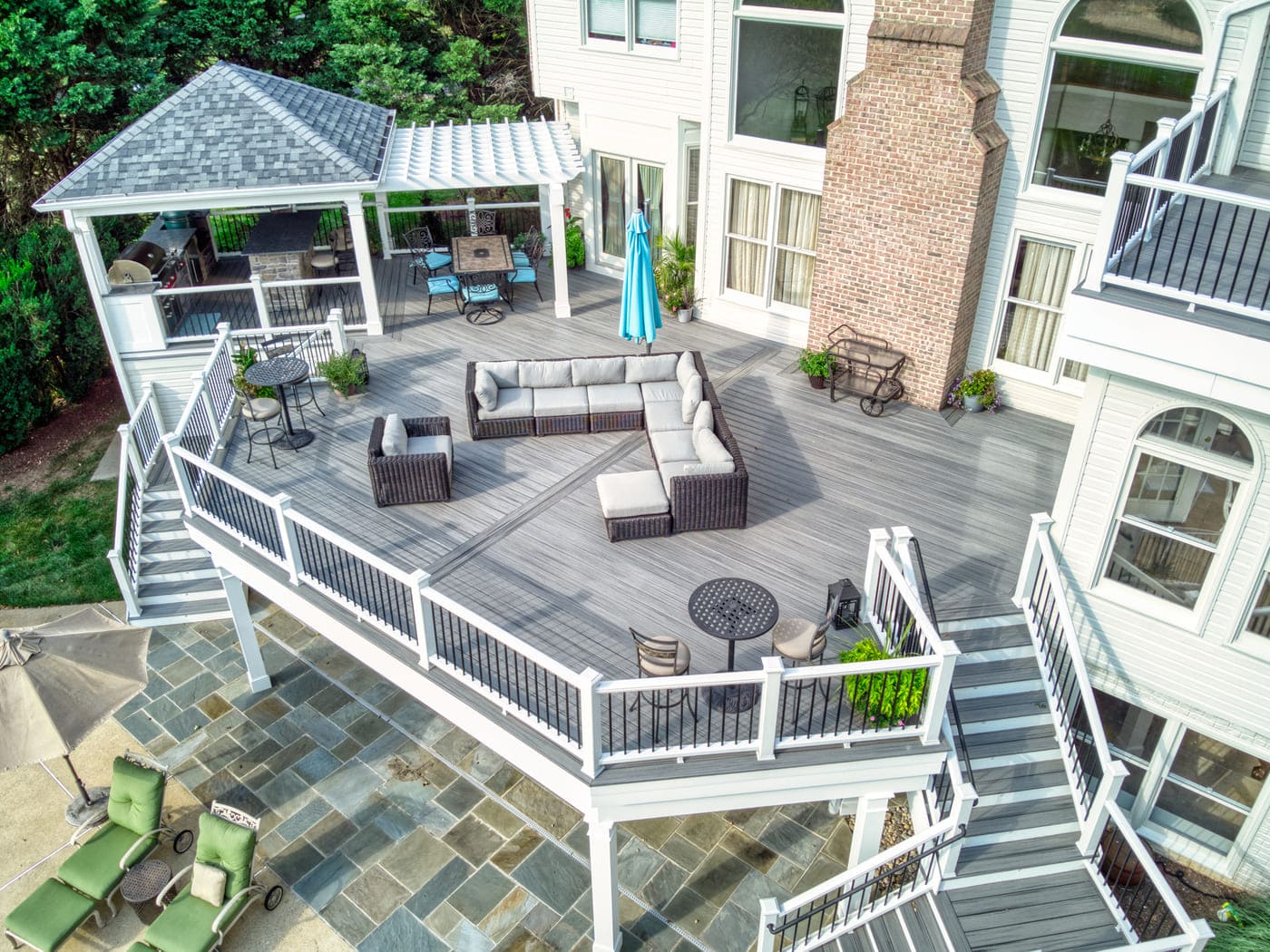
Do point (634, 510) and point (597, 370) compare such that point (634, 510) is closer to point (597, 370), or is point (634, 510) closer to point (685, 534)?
point (685, 534)

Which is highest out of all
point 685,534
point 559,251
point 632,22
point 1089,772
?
point 632,22

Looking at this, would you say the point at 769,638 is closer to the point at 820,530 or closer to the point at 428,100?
the point at 820,530

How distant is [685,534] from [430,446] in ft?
11.5

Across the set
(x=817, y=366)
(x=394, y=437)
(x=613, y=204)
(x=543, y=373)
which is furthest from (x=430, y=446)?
(x=613, y=204)

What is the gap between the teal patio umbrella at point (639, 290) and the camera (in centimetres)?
1352

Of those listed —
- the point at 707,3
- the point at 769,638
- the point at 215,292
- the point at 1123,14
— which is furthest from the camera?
the point at 215,292

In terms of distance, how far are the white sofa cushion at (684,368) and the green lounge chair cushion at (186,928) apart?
8.37 metres

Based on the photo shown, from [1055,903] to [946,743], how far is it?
188 centimetres

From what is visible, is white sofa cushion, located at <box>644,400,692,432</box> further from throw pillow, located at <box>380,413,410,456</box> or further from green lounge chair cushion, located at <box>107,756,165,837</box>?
green lounge chair cushion, located at <box>107,756,165,837</box>

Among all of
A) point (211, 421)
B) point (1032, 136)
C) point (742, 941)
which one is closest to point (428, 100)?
point (211, 421)

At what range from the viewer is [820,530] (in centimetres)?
1162

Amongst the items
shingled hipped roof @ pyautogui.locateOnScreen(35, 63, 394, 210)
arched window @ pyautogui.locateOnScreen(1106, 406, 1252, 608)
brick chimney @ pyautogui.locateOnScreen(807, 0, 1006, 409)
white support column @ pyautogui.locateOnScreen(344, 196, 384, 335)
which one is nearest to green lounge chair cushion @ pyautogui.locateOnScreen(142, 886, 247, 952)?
white support column @ pyautogui.locateOnScreen(344, 196, 384, 335)

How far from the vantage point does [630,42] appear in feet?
54.4

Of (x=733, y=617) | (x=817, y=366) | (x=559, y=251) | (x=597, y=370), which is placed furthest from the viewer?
(x=559, y=251)
